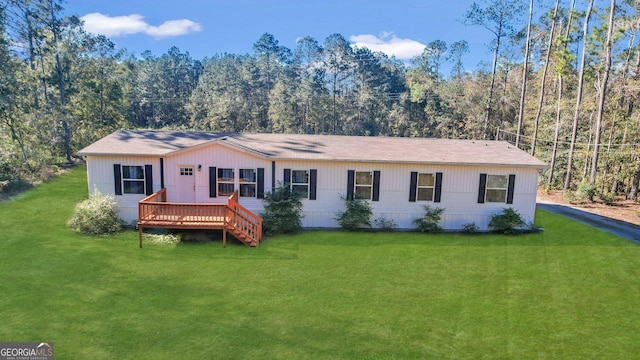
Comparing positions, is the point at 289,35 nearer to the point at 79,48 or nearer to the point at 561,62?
the point at 79,48

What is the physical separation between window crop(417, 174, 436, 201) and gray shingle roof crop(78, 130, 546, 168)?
723mm

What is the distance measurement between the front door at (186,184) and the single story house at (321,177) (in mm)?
35

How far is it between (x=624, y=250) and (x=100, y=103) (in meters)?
37.7

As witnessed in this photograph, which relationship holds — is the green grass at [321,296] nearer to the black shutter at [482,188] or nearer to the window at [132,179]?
the black shutter at [482,188]

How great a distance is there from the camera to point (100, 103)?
34031 millimetres

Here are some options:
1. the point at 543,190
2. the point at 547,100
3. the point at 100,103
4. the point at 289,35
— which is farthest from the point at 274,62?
the point at 543,190

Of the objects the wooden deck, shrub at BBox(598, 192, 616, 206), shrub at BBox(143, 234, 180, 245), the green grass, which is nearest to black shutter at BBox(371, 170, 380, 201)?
the green grass

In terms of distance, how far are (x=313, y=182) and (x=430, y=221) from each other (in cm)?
468

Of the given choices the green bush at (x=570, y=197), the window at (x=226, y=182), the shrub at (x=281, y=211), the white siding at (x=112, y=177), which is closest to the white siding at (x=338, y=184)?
the white siding at (x=112, y=177)

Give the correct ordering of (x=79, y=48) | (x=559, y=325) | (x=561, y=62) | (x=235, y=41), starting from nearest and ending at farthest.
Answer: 1. (x=559, y=325)
2. (x=561, y=62)
3. (x=79, y=48)
4. (x=235, y=41)

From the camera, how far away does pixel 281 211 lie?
13672mm

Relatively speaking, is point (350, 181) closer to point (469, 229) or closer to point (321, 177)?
point (321, 177)

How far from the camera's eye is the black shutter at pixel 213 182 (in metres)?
14.1

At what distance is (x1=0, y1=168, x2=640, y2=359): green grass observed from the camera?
24.0ft
